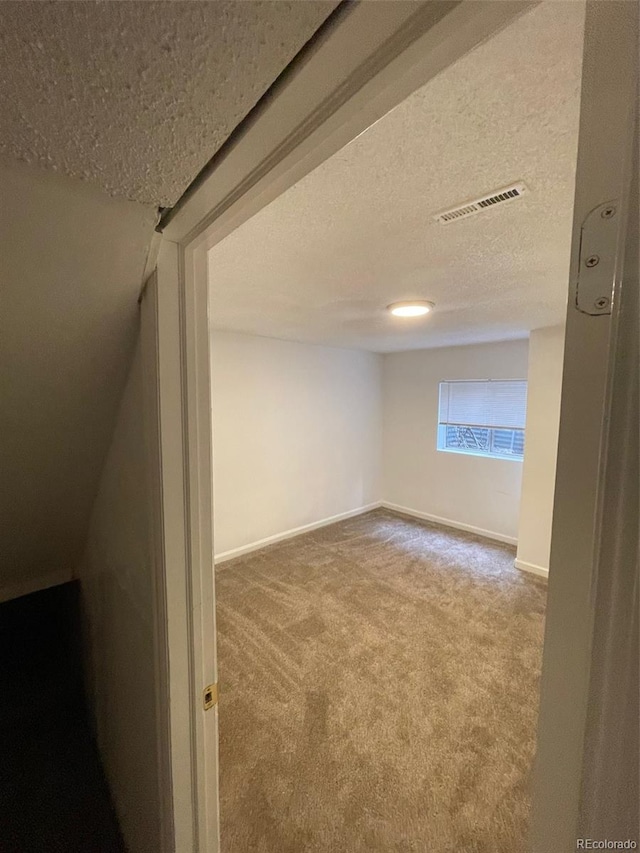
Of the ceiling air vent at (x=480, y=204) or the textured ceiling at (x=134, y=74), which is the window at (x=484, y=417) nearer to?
the ceiling air vent at (x=480, y=204)

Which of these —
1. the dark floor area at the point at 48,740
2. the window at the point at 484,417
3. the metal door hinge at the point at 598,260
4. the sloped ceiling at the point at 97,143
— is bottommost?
the dark floor area at the point at 48,740

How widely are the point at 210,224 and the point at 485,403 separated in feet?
13.4

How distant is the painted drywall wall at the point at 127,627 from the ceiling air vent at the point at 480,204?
3.35ft

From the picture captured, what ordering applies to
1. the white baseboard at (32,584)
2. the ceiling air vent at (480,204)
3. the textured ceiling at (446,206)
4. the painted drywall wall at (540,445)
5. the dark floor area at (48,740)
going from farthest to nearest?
the painted drywall wall at (540,445) < the white baseboard at (32,584) < the dark floor area at (48,740) < the ceiling air vent at (480,204) < the textured ceiling at (446,206)

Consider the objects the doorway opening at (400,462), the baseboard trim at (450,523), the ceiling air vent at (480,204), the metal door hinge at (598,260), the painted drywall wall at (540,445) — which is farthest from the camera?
the baseboard trim at (450,523)

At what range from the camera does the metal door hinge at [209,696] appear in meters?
0.99

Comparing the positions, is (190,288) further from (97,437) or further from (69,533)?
(69,533)

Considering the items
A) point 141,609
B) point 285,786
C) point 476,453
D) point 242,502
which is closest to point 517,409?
point 476,453

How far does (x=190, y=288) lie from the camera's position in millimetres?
836

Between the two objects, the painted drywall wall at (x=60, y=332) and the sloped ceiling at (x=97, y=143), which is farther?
the painted drywall wall at (x=60, y=332)

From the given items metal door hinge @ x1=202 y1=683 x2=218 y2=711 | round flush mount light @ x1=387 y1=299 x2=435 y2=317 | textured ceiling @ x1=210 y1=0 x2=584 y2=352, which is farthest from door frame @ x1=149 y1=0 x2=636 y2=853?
round flush mount light @ x1=387 y1=299 x2=435 y2=317

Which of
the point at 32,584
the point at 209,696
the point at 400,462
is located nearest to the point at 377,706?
the point at 209,696

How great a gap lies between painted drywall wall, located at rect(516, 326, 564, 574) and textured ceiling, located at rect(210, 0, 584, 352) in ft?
2.73

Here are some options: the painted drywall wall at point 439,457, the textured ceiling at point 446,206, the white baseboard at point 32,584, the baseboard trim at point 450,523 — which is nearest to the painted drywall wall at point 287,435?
the painted drywall wall at point 439,457
